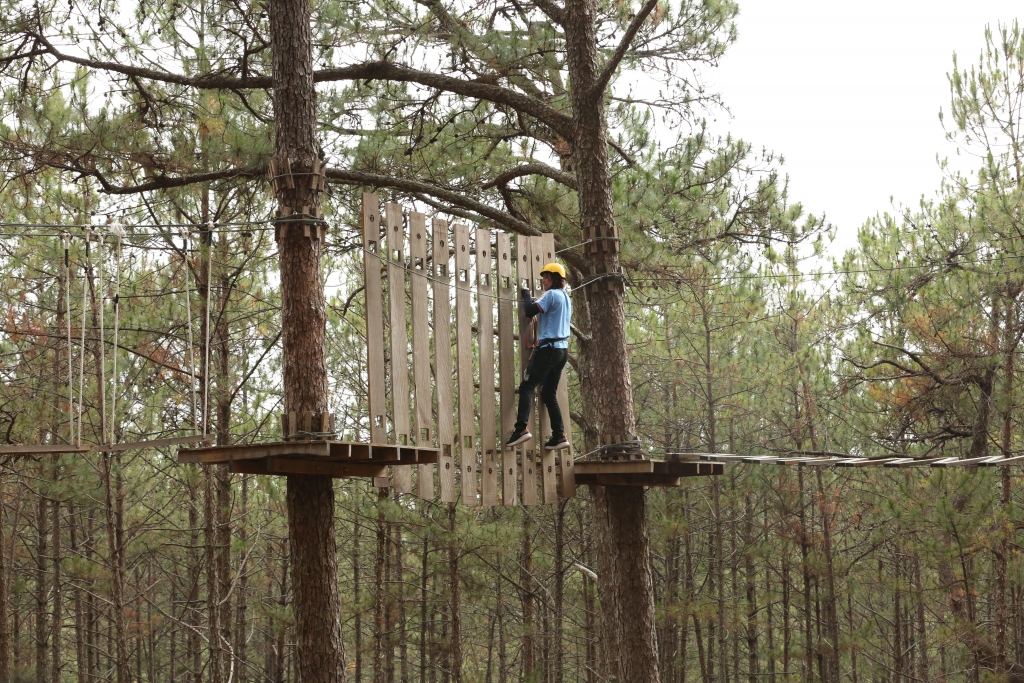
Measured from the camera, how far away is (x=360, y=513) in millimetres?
11477

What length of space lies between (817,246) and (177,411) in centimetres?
842

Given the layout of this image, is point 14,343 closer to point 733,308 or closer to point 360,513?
point 360,513

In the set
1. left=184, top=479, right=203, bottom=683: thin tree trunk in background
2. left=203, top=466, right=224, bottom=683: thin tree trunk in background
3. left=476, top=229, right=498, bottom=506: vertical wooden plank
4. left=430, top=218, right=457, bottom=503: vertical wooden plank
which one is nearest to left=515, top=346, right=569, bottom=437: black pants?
left=476, top=229, right=498, bottom=506: vertical wooden plank

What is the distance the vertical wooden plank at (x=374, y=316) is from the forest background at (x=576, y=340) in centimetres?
77

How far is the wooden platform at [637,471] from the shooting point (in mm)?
5473

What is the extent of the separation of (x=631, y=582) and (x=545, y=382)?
1423mm

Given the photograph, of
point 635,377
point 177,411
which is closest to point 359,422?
point 177,411

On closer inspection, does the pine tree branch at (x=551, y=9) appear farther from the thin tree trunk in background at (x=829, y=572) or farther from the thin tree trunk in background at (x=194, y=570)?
the thin tree trunk in background at (x=829, y=572)

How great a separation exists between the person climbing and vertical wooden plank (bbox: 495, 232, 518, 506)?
77 millimetres

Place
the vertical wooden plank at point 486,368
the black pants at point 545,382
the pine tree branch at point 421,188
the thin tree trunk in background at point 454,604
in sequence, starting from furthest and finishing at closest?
1. the thin tree trunk in background at point 454,604
2. the pine tree branch at point 421,188
3. the black pants at point 545,382
4. the vertical wooden plank at point 486,368

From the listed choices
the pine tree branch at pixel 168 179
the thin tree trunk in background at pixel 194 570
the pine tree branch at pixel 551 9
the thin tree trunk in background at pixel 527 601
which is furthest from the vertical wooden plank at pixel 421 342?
the thin tree trunk in background at pixel 527 601

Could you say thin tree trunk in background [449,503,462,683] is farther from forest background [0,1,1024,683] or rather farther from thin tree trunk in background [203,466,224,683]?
thin tree trunk in background [203,466,224,683]

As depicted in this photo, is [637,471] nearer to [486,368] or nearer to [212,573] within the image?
[486,368]

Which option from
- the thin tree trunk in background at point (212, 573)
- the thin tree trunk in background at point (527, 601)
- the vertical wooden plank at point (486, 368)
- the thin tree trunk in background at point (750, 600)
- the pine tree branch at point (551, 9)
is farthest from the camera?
the thin tree trunk in background at point (750, 600)
